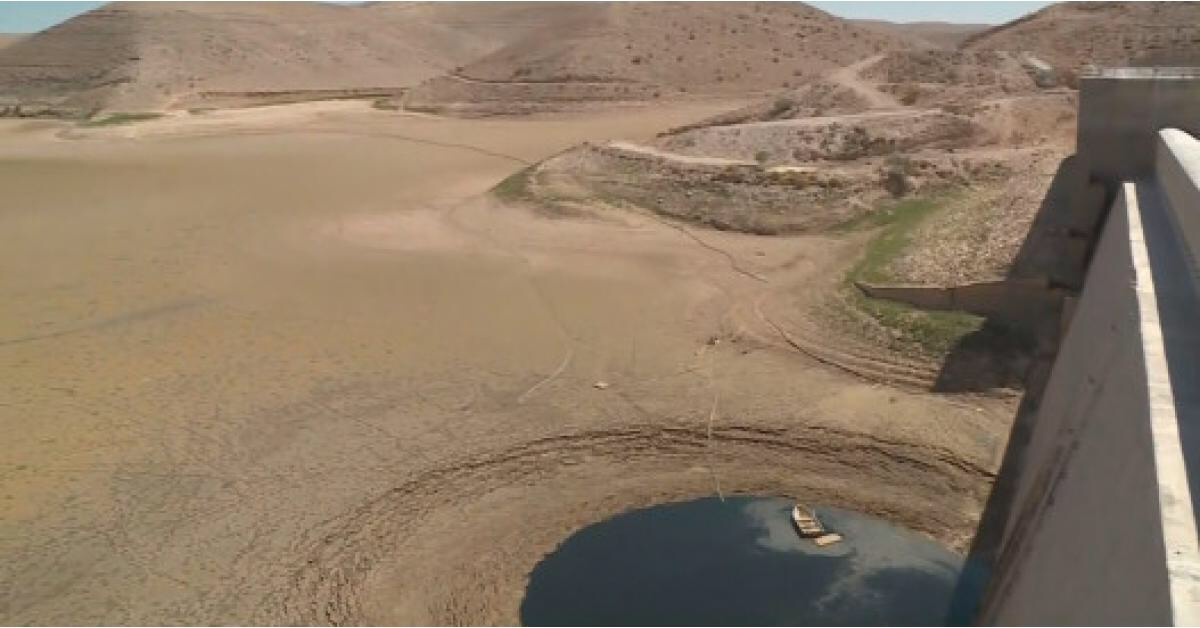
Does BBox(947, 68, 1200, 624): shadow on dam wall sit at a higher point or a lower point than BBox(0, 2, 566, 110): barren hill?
lower

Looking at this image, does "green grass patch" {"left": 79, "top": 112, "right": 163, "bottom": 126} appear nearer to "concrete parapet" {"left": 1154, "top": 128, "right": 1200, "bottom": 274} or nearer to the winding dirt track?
the winding dirt track

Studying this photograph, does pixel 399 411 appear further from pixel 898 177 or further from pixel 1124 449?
pixel 898 177

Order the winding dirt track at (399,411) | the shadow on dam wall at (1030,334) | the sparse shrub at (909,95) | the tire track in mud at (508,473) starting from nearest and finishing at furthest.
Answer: the tire track in mud at (508,473)
the winding dirt track at (399,411)
the shadow on dam wall at (1030,334)
the sparse shrub at (909,95)

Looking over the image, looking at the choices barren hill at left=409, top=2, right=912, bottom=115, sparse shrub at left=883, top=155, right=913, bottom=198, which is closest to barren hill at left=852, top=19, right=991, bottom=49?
barren hill at left=409, top=2, right=912, bottom=115

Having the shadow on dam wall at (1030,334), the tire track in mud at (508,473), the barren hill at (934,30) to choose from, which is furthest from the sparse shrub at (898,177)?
the barren hill at (934,30)

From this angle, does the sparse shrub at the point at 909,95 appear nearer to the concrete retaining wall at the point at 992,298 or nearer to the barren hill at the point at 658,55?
the concrete retaining wall at the point at 992,298
